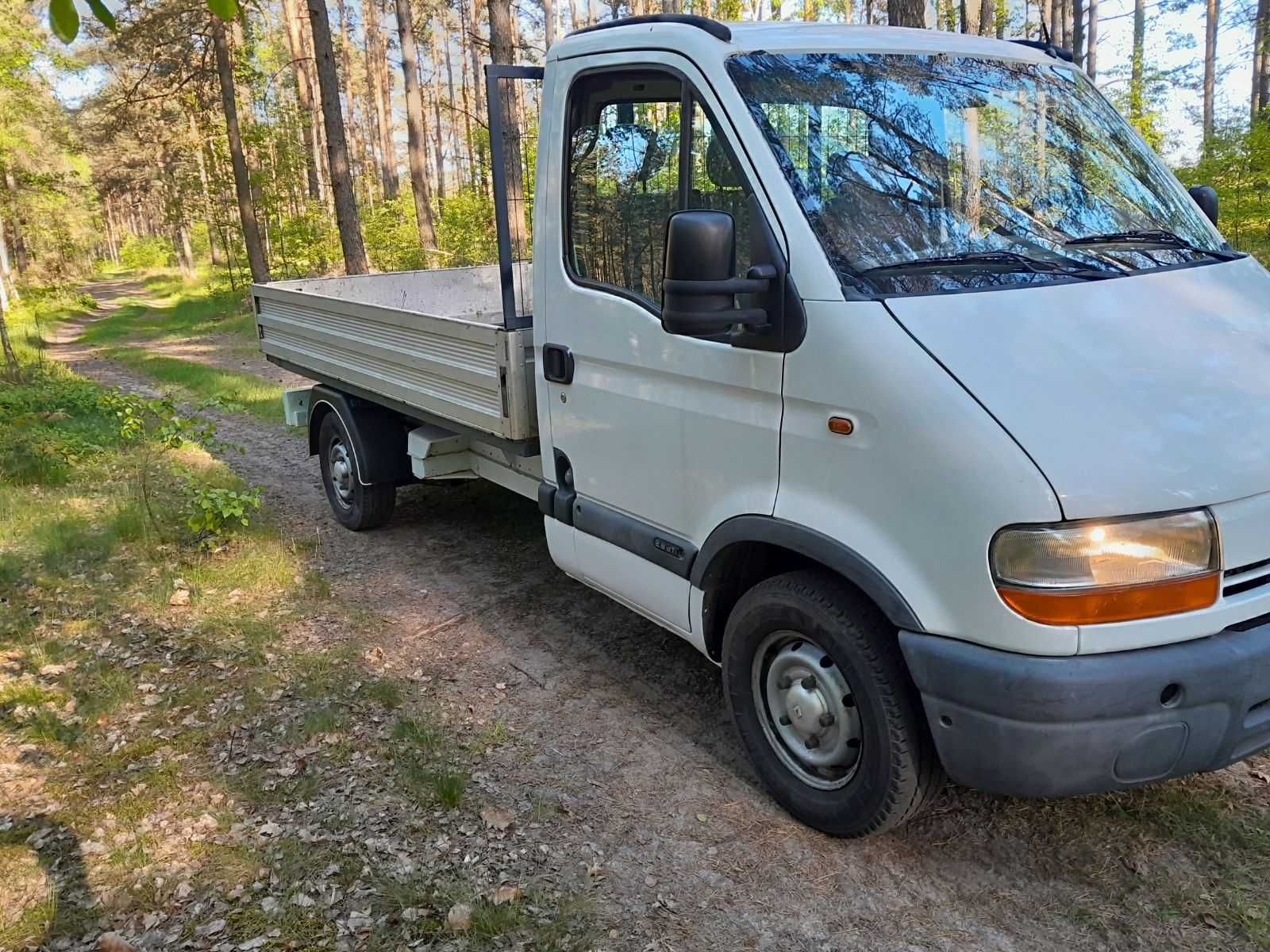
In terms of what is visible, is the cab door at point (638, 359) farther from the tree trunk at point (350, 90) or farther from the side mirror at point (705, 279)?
the tree trunk at point (350, 90)

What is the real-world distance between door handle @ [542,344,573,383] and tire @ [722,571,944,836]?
4.21 feet

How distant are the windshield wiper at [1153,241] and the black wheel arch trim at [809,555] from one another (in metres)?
1.32

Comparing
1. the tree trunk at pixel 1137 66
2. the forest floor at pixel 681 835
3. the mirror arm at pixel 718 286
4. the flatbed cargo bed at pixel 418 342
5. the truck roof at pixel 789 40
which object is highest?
the tree trunk at pixel 1137 66

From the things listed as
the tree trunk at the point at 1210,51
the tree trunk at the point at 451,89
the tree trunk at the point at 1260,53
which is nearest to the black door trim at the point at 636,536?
the tree trunk at the point at 1260,53

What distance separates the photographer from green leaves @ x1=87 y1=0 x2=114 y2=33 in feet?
7.52

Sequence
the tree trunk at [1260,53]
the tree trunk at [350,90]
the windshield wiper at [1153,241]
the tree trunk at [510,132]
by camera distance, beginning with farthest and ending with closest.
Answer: the tree trunk at [350,90], the tree trunk at [1260,53], the tree trunk at [510,132], the windshield wiper at [1153,241]

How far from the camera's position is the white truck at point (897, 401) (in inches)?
100.0

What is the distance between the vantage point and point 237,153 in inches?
786

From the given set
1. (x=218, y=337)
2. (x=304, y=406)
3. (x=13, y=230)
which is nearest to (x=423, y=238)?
(x=218, y=337)

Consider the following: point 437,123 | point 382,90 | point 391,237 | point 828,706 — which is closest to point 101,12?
point 828,706

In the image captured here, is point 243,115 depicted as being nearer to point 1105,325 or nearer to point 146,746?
point 146,746

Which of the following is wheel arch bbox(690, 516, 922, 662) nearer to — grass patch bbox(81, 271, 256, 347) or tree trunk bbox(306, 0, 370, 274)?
tree trunk bbox(306, 0, 370, 274)

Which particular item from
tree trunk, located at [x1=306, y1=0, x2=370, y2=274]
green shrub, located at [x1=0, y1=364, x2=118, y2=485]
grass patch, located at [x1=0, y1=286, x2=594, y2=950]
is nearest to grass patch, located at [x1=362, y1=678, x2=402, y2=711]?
grass patch, located at [x1=0, y1=286, x2=594, y2=950]

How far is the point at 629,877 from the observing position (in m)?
3.19
